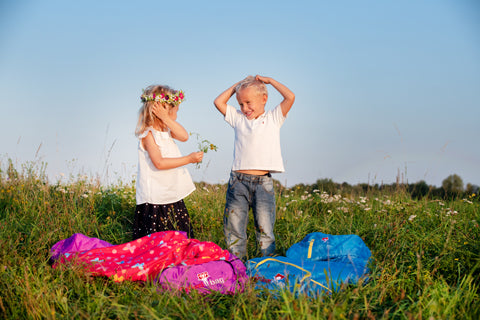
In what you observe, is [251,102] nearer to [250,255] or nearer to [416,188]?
[250,255]

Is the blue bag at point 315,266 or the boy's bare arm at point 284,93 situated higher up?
the boy's bare arm at point 284,93

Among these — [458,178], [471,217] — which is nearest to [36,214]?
[471,217]

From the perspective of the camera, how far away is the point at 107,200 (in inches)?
251

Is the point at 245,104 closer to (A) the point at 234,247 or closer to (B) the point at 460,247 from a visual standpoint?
(A) the point at 234,247

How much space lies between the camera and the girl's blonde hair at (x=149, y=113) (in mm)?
4434

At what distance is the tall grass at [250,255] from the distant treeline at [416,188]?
0.75ft

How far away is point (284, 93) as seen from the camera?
14.3ft

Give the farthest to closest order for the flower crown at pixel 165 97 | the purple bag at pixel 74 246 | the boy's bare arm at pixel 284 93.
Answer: the flower crown at pixel 165 97, the boy's bare arm at pixel 284 93, the purple bag at pixel 74 246

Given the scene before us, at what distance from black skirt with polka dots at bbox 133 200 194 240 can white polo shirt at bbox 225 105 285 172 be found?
2.87 feet

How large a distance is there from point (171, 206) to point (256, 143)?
1260 millimetres

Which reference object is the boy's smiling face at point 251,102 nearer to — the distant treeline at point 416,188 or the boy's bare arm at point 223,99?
the boy's bare arm at point 223,99

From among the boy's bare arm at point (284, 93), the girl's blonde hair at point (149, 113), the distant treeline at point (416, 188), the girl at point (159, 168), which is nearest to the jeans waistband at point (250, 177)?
the girl at point (159, 168)

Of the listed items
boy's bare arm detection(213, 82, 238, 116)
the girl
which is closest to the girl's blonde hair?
the girl

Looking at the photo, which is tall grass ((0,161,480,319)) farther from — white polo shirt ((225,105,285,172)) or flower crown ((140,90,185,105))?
flower crown ((140,90,185,105))
